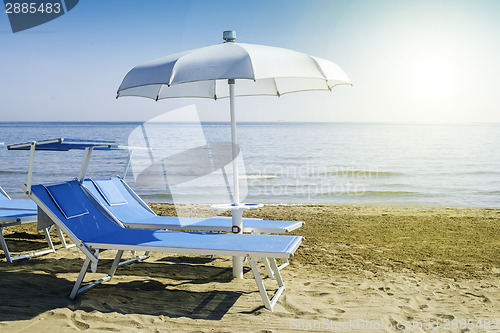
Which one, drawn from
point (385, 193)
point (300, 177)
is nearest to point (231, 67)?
point (385, 193)

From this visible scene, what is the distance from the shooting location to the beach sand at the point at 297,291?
3605mm

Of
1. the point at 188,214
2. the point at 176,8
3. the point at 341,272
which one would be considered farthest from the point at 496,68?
the point at 341,272

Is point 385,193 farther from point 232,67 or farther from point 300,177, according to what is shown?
point 232,67

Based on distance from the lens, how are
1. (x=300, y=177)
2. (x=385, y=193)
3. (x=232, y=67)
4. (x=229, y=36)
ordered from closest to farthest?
(x=232, y=67) → (x=229, y=36) → (x=385, y=193) → (x=300, y=177)

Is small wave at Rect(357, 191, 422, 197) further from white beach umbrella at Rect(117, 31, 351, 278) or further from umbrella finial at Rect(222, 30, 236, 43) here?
umbrella finial at Rect(222, 30, 236, 43)

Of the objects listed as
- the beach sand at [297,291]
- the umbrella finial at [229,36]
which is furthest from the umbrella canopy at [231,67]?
the beach sand at [297,291]

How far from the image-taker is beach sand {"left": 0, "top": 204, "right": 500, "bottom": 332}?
361 cm

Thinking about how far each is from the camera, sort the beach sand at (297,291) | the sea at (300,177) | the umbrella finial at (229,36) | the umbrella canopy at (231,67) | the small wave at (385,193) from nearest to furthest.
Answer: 1. the beach sand at (297,291)
2. the umbrella canopy at (231,67)
3. the umbrella finial at (229,36)
4. the sea at (300,177)
5. the small wave at (385,193)

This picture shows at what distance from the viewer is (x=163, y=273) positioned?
5.04 m

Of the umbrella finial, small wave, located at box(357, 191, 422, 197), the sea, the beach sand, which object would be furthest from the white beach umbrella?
small wave, located at box(357, 191, 422, 197)

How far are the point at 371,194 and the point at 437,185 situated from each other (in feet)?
13.2

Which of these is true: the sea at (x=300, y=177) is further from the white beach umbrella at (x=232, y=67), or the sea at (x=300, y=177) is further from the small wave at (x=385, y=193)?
the white beach umbrella at (x=232, y=67)

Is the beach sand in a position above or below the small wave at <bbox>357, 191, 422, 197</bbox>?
above

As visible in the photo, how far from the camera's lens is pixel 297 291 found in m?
4.37
